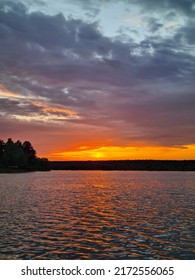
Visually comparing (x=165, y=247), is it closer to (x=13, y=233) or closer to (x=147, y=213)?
(x=13, y=233)

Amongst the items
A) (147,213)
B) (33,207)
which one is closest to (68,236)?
(147,213)

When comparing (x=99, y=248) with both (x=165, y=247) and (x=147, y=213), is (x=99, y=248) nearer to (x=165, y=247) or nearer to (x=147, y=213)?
(x=165, y=247)

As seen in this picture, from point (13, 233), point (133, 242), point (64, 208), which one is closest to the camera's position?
point (133, 242)

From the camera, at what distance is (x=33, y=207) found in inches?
2014

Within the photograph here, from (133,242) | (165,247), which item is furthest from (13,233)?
(165,247)

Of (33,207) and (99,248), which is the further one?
(33,207)

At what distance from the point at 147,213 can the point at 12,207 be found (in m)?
19.8

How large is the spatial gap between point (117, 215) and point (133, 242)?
15.0 metres

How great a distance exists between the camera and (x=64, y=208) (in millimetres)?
50594

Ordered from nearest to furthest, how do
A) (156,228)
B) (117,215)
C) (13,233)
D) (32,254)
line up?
(32,254) → (13,233) → (156,228) → (117,215)

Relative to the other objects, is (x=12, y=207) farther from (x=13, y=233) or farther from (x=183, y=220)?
(x=183, y=220)
